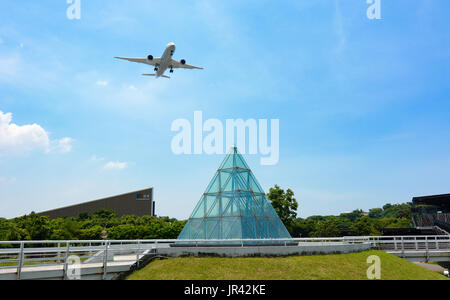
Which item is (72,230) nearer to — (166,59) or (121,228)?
(121,228)

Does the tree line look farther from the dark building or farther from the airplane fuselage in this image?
the airplane fuselage

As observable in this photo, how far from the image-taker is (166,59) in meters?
39.6

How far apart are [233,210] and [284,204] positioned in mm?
32453

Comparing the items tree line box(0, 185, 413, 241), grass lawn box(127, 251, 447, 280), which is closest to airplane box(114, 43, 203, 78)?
tree line box(0, 185, 413, 241)

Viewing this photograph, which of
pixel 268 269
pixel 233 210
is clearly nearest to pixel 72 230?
pixel 233 210

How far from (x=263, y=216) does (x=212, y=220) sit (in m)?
3.70

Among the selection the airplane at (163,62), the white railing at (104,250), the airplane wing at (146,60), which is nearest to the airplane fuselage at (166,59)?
the airplane at (163,62)

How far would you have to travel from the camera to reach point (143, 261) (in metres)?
17.2

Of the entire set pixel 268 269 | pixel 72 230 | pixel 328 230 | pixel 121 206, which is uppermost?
pixel 121 206

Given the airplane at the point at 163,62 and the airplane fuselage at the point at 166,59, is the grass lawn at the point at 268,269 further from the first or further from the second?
the airplane at the point at 163,62

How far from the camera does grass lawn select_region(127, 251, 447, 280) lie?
14883mm

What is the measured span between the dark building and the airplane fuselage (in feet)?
235
